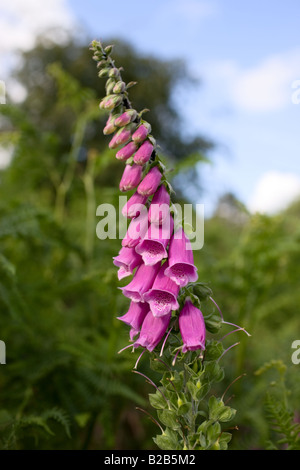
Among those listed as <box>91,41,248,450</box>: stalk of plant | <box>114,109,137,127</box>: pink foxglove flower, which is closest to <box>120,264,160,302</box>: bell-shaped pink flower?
<box>91,41,248,450</box>: stalk of plant

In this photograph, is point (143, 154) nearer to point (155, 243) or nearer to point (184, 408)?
point (155, 243)

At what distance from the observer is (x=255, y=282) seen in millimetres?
2383

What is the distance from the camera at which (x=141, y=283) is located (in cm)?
98

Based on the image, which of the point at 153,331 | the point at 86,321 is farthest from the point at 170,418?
the point at 86,321

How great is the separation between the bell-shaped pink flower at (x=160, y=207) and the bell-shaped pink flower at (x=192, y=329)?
0.64 feet

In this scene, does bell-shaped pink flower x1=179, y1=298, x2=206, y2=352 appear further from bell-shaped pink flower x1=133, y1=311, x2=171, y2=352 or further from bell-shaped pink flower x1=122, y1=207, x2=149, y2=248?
bell-shaped pink flower x1=122, y1=207, x2=149, y2=248

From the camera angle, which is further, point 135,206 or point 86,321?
point 86,321

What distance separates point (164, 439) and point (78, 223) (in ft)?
8.19

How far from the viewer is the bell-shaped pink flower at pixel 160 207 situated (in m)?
0.96

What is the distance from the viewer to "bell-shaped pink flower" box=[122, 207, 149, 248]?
98cm

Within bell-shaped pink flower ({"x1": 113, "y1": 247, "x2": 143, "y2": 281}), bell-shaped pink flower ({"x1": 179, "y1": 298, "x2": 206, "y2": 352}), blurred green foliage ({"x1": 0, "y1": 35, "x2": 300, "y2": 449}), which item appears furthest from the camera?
blurred green foliage ({"x1": 0, "y1": 35, "x2": 300, "y2": 449})

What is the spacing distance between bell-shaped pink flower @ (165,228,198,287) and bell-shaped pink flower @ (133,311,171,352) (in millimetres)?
86

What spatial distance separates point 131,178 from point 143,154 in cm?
7

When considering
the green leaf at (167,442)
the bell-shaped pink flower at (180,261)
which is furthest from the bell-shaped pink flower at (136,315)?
the green leaf at (167,442)
